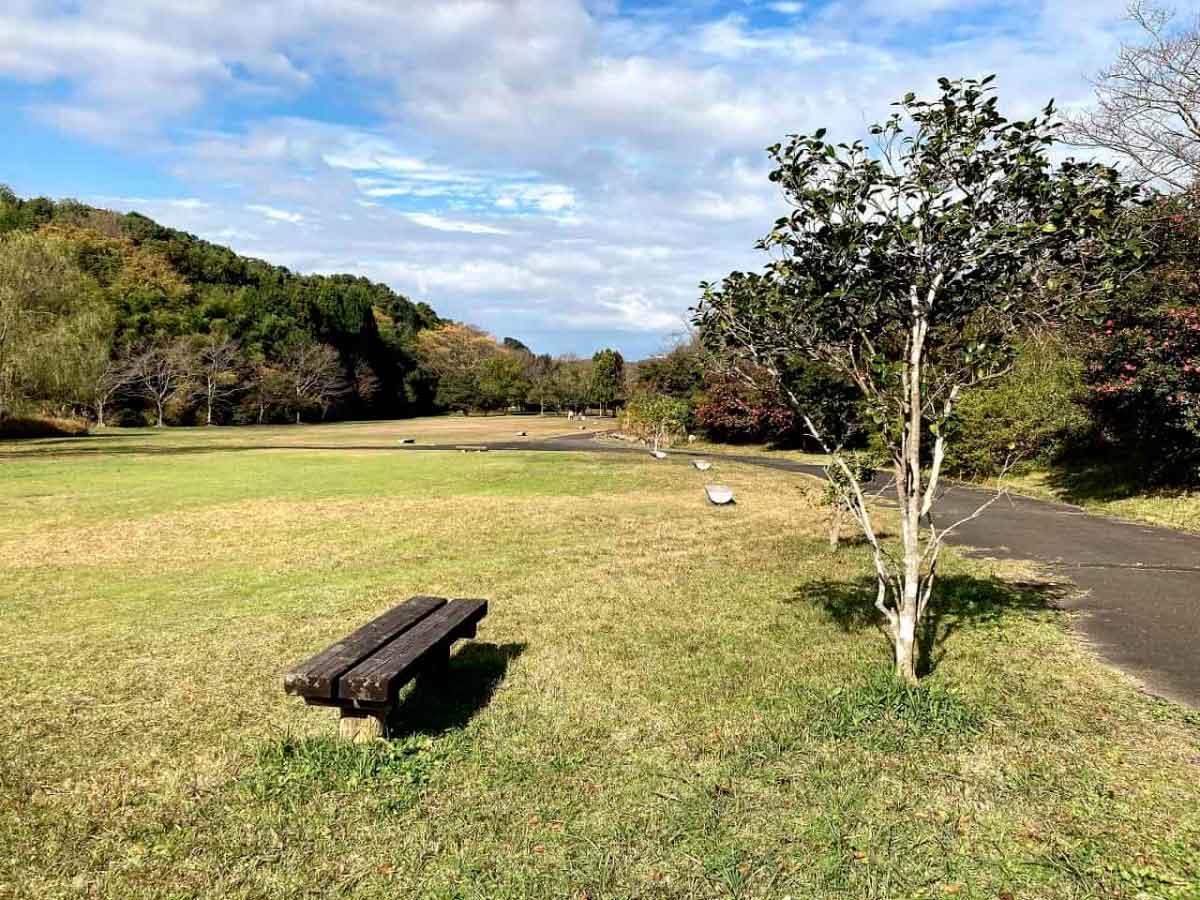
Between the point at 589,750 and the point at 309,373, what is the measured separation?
67121 mm

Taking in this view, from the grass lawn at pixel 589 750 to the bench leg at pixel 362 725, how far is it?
0.37ft

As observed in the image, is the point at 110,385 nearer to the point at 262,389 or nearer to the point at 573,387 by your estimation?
the point at 262,389

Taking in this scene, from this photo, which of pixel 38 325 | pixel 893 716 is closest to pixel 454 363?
pixel 38 325

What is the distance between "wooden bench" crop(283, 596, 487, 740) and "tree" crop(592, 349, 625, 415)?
6824cm

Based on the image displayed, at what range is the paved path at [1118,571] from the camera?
5.93 m

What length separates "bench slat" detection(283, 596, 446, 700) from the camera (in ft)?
12.9

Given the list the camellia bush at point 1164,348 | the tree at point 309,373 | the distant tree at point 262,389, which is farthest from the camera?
the tree at point 309,373

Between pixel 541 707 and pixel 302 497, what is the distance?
12.5 metres

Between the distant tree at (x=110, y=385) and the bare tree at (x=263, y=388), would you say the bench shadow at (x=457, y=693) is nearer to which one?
the distant tree at (x=110, y=385)

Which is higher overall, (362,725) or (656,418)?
(656,418)

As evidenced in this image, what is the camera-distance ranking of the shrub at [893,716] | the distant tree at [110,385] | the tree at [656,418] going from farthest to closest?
the distant tree at [110,385] → the tree at [656,418] → the shrub at [893,716]

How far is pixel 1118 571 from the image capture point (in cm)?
926

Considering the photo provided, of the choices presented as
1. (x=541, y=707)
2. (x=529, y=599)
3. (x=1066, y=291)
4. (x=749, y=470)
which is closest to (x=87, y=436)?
(x=749, y=470)

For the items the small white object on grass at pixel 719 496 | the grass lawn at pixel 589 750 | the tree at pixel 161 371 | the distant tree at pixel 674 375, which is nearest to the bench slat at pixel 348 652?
the grass lawn at pixel 589 750
